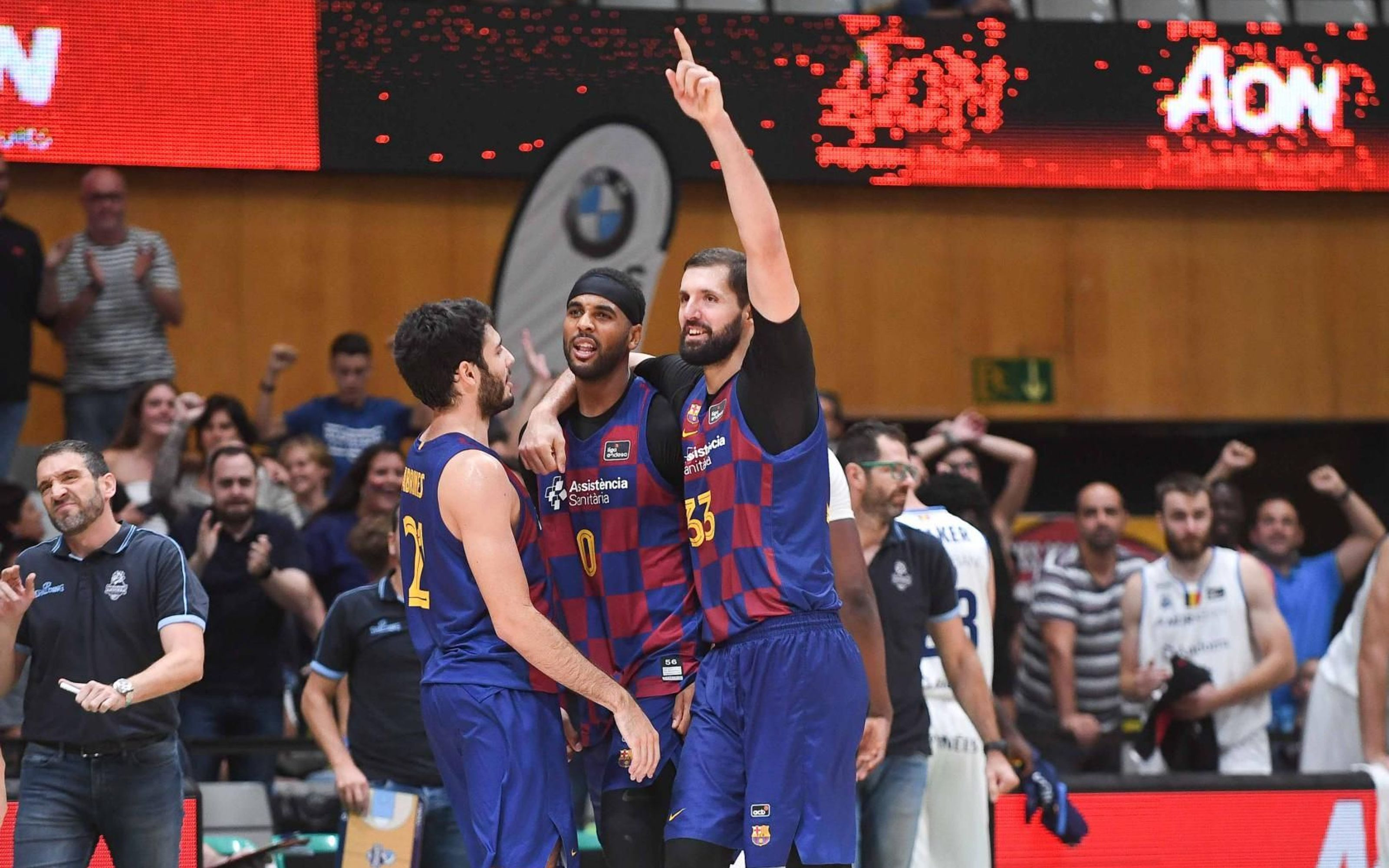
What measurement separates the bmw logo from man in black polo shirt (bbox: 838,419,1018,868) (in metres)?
3.34

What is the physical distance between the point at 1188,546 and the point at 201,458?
4.84 metres

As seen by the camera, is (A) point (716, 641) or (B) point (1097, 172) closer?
(A) point (716, 641)

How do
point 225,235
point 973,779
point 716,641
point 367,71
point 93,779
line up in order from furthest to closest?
A: 1. point 225,235
2. point 367,71
3. point 973,779
4. point 93,779
5. point 716,641

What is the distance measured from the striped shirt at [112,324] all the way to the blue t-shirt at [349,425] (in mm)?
812

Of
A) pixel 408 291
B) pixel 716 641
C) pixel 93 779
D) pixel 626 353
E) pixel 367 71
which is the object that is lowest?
pixel 93 779

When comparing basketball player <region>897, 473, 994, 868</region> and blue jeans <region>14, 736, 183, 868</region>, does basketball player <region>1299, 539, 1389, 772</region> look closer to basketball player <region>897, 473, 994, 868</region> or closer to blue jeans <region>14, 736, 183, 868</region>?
basketball player <region>897, 473, 994, 868</region>

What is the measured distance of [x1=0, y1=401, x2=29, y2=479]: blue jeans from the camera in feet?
31.2

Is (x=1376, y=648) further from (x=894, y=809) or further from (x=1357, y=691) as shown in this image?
(x=894, y=809)

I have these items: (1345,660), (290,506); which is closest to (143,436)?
(290,506)

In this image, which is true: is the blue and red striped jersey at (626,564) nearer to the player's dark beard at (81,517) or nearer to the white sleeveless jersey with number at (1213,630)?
the player's dark beard at (81,517)

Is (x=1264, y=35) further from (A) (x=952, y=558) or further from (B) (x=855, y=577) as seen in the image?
(B) (x=855, y=577)

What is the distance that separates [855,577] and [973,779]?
208cm

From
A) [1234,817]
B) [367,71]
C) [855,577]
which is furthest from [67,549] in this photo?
[367,71]

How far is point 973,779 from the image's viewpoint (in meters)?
6.96
